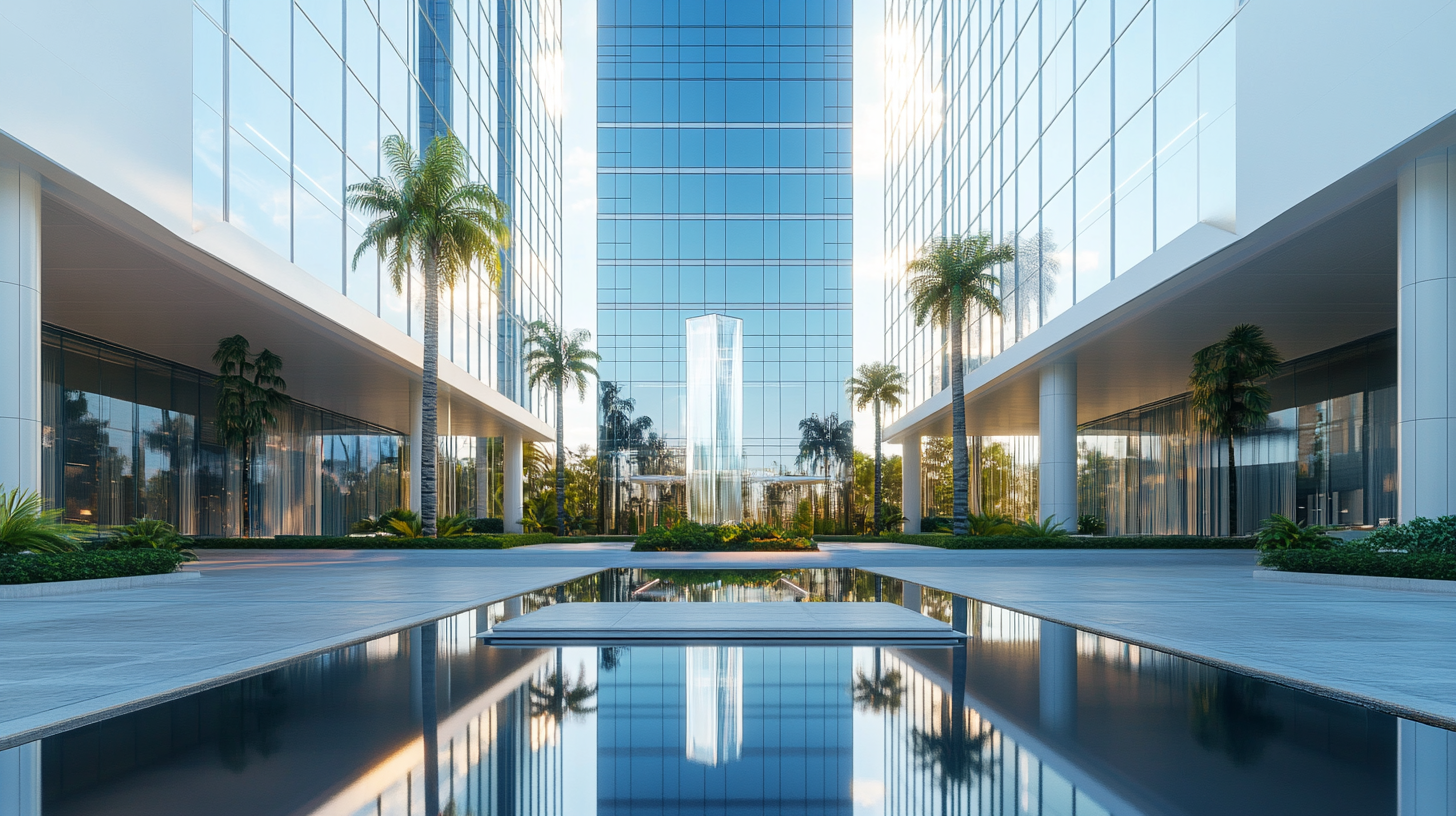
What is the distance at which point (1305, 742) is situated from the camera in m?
5.73

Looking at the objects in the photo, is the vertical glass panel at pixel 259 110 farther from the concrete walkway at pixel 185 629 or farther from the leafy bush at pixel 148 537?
the concrete walkway at pixel 185 629

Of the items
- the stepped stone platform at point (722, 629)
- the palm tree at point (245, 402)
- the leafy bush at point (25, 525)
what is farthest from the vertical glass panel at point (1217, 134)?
the palm tree at point (245, 402)

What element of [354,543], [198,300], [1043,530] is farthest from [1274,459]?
[198,300]

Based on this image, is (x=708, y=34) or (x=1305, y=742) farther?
(x=708, y=34)

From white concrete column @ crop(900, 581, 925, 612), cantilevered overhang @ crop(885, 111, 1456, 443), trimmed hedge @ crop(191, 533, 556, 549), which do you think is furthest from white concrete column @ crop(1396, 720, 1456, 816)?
trimmed hedge @ crop(191, 533, 556, 549)

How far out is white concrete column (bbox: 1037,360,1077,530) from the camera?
106 feet

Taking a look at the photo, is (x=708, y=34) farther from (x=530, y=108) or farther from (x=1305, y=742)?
(x=1305, y=742)

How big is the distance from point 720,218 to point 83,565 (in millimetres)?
46003

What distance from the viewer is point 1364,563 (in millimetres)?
17172

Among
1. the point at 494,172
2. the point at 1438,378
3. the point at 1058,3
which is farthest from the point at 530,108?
the point at 1438,378

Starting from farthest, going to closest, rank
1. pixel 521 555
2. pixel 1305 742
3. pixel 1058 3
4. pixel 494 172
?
pixel 494 172 → pixel 1058 3 → pixel 521 555 → pixel 1305 742

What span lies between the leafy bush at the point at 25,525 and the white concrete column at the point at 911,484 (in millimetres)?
46250

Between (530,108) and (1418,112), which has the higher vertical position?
(530,108)

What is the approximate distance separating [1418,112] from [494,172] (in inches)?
1513
